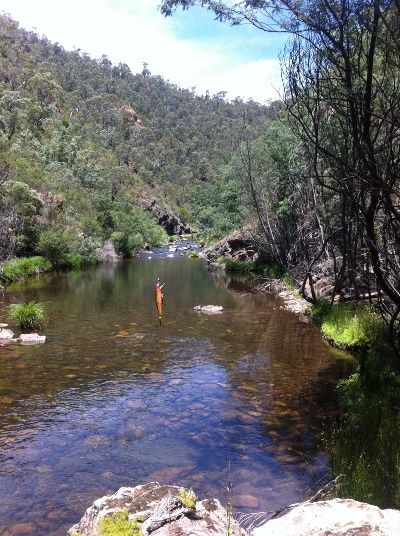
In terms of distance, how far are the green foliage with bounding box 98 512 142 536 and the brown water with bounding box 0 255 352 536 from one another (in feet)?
8.75

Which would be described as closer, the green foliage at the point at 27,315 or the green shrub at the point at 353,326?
the green shrub at the point at 353,326

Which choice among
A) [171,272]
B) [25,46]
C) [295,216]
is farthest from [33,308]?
[25,46]

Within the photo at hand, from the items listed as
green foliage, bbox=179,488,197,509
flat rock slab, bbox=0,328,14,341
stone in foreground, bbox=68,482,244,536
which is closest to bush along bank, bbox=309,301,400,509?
stone in foreground, bbox=68,482,244,536

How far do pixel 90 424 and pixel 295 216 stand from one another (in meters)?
25.1

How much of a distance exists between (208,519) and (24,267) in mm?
35778

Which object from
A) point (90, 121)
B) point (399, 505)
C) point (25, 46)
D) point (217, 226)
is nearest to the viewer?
point (399, 505)

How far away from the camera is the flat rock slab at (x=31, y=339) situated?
17609mm

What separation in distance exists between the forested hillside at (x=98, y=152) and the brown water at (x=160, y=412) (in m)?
22.8

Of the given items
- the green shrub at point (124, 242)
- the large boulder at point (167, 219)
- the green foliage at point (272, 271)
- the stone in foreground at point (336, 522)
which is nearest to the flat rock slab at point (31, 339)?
the stone in foreground at point (336, 522)

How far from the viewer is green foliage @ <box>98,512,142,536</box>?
4621 millimetres

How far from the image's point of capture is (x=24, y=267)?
38000 mm

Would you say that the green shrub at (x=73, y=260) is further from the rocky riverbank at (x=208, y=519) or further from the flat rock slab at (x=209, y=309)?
the rocky riverbank at (x=208, y=519)

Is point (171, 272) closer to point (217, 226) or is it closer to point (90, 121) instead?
point (217, 226)

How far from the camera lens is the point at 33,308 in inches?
786
